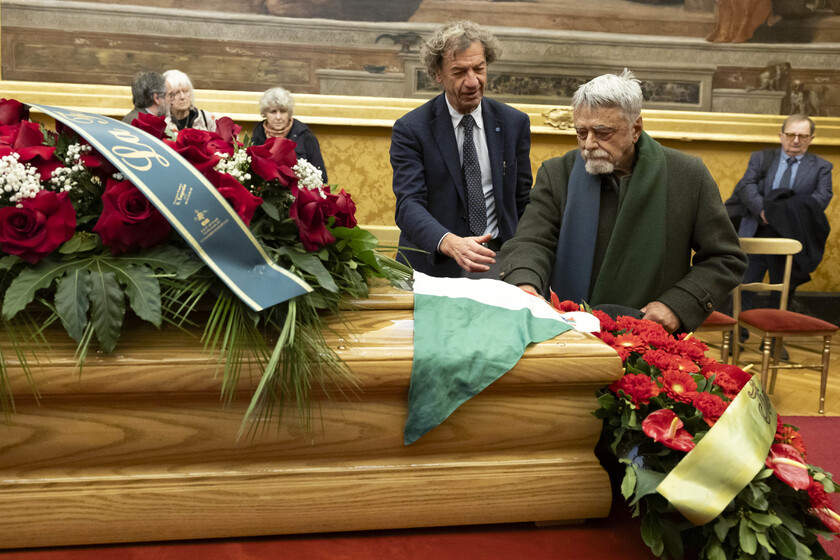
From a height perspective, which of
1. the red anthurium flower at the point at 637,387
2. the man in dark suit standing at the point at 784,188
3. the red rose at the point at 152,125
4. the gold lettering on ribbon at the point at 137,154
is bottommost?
the man in dark suit standing at the point at 784,188

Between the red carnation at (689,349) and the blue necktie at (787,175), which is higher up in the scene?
the red carnation at (689,349)

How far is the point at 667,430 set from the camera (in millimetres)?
1205

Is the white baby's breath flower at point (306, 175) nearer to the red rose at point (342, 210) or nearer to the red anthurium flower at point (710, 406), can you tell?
the red rose at point (342, 210)

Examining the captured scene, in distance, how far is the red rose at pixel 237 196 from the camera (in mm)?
1270

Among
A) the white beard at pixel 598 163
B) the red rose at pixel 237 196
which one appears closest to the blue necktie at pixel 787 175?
the white beard at pixel 598 163

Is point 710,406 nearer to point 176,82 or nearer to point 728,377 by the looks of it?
point 728,377

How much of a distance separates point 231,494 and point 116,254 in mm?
463

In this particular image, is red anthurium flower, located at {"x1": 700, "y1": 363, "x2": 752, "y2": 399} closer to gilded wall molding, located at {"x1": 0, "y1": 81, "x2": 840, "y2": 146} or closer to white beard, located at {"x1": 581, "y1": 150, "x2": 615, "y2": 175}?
white beard, located at {"x1": 581, "y1": 150, "x2": 615, "y2": 175}

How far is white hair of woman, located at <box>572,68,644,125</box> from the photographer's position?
2012 millimetres

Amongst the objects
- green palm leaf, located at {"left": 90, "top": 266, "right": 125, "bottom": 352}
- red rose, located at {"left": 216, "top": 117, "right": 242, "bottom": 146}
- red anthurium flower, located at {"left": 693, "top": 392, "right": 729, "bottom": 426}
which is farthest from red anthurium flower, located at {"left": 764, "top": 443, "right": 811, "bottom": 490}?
red rose, located at {"left": 216, "top": 117, "right": 242, "bottom": 146}

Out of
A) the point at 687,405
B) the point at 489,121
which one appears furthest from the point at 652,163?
the point at 687,405

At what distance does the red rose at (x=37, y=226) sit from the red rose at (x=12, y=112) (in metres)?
0.41

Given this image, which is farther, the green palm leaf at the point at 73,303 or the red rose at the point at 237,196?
the red rose at the point at 237,196

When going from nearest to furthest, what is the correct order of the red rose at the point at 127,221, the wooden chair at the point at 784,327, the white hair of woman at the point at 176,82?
the red rose at the point at 127,221
the wooden chair at the point at 784,327
the white hair of woman at the point at 176,82
